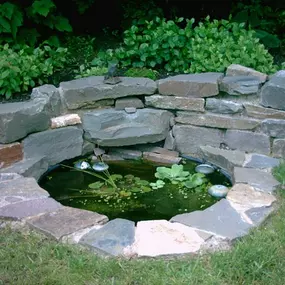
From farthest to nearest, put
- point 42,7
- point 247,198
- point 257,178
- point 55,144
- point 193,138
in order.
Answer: point 42,7 → point 193,138 → point 55,144 → point 257,178 → point 247,198

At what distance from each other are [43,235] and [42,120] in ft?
4.32

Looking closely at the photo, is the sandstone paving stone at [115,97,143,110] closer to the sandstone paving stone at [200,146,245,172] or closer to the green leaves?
the sandstone paving stone at [200,146,245,172]

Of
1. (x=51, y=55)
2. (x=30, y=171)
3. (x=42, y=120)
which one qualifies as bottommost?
(x=30, y=171)

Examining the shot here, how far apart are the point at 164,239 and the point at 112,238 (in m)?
0.29

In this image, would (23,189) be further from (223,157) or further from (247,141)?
(247,141)

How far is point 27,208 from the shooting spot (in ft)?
11.5

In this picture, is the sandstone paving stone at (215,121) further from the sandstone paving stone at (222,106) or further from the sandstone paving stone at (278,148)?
the sandstone paving stone at (278,148)

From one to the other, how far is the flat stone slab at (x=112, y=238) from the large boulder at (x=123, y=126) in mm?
1383

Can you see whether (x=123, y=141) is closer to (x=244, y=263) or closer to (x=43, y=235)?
(x=43, y=235)

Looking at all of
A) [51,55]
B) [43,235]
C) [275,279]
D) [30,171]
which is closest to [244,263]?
[275,279]

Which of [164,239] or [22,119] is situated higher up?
[22,119]

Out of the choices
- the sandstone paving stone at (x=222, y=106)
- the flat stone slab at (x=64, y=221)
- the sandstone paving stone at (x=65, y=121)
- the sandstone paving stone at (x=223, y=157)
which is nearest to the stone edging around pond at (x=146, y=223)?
the flat stone slab at (x=64, y=221)

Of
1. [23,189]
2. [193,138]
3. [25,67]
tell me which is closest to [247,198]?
[193,138]

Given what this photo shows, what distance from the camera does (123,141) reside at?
4680 millimetres
